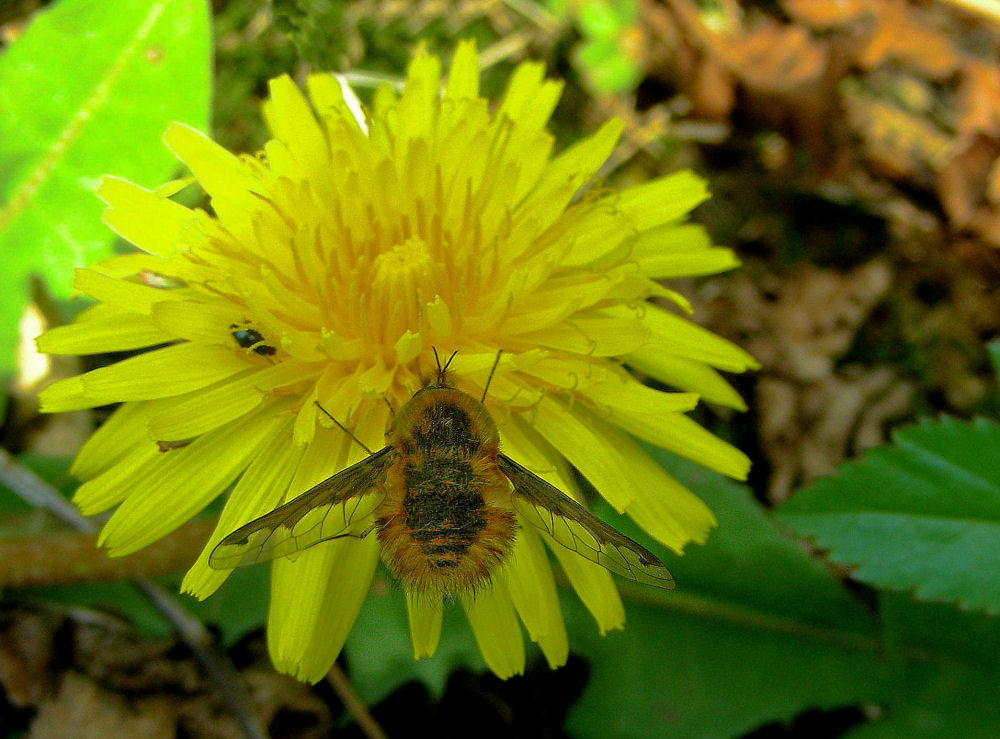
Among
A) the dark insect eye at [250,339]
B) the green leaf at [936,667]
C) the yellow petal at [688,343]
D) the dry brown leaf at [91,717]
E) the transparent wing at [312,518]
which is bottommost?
the dry brown leaf at [91,717]

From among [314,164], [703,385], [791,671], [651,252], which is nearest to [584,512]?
[703,385]

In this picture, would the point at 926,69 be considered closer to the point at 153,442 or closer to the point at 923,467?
the point at 923,467

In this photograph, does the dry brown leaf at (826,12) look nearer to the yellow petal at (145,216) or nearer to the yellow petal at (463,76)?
the yellow petal at (463,76)

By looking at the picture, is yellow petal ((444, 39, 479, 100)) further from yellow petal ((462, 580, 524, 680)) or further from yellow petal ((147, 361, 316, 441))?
yellow petal ((462, 580, 524, 680))

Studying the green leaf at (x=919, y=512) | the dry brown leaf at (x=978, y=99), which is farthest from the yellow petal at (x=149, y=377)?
the dry brown leaf at (x=978, y=99)

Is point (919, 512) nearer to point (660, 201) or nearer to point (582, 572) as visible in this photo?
point (582, 572)

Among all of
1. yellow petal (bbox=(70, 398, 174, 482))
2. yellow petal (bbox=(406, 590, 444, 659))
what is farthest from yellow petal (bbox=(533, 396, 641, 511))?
yellow petal (bbox=(70, 398, 174, 482))

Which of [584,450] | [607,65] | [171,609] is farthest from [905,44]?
[171,609]

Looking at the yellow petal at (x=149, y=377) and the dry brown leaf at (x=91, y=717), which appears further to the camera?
the dry brown leaf at (x=91, y=717)
